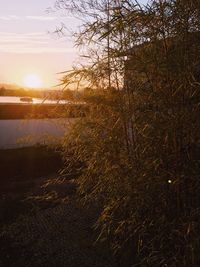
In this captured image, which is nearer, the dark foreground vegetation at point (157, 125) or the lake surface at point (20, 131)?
the dark foreground vegetation at point (157, 125)

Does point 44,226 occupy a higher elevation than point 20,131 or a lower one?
lower

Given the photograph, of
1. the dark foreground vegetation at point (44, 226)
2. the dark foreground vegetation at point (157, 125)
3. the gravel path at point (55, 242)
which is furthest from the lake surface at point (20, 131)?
the dark foreground vegetation at point (157, 125)

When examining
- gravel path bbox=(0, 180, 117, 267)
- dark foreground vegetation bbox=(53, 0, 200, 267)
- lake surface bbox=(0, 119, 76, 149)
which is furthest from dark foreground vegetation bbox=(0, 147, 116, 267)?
lake surface bbox=(0, 119, 76, 149)

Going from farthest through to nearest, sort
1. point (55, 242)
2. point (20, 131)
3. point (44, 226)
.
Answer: point (20, 131)
point (44, 226)
point (55, 242)

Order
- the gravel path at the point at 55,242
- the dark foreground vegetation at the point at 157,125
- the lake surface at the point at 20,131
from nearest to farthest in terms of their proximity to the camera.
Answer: the dark foreground vegetation at the point at 157,125 → the gravel path at the point at 55,242 → the lake surface at the point at 20,131

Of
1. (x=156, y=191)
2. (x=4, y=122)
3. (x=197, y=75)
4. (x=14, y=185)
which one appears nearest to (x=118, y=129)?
(x=156, y=191)

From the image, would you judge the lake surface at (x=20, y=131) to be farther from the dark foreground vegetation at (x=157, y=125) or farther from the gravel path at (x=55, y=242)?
the dark foreground vegetation at (x=157, y=125)

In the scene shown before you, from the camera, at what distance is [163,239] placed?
283 centimetres

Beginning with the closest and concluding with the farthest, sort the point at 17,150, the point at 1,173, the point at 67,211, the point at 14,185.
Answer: the point at 67,211, the point at 14,185, the point at 1,173, the point at 17,150

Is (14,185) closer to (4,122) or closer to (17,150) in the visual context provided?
(17,150)

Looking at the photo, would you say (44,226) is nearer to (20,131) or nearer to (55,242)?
(55,242)

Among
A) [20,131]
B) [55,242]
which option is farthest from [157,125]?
[20,131]

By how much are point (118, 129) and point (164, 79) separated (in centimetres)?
88

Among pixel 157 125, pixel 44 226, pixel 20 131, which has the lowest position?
pixel 44 226
